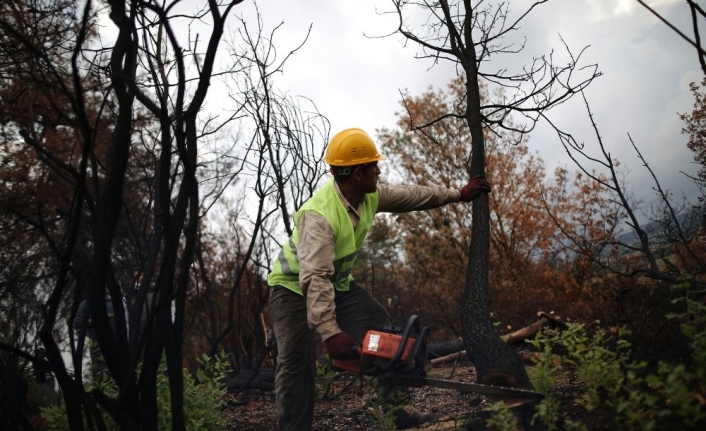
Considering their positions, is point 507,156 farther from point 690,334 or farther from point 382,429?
point 690,334

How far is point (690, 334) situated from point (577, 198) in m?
14.6

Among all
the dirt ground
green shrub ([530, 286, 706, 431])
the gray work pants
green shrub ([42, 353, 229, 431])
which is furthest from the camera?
the dirt ground

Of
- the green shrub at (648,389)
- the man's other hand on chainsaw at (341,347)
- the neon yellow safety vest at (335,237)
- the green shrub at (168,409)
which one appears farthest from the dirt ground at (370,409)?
the green shrub at (168,409)

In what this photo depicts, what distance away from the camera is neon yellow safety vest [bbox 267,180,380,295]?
145 inches

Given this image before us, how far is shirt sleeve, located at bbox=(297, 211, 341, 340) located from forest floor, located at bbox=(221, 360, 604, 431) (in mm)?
982

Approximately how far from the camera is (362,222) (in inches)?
156

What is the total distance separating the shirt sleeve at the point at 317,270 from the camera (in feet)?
11.0

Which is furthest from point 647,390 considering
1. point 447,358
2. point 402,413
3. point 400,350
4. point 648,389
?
point 447,358

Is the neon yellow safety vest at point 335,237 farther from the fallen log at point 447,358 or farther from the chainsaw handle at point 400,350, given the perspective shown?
the fallen log at point 447,358

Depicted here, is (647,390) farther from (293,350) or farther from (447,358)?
(447,358)

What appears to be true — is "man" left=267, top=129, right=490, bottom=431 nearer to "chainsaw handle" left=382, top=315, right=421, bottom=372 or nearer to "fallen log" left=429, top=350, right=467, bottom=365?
"chainsaw handle" left=382, top=315, right=421, bottom=372

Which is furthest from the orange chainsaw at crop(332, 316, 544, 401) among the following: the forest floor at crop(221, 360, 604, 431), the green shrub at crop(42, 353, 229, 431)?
the green shrub at crop(42, 353, 229, 431)

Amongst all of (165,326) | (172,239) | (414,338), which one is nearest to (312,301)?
(414,338)

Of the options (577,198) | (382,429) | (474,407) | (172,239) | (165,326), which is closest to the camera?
(172,239)
